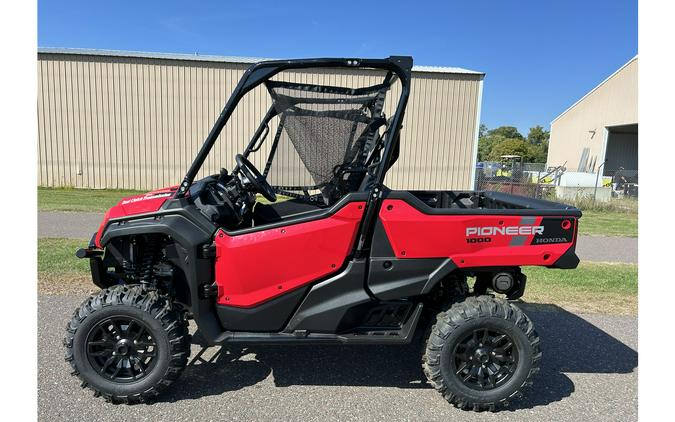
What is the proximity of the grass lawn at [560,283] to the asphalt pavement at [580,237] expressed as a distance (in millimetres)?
716

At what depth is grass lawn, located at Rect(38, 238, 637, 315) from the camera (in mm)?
4785

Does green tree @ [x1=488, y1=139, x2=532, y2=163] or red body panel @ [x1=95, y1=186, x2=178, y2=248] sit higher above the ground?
green tree @ [x1=488, y1=139, x2=532, y2=163]

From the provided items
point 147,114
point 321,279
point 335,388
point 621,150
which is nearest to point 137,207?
point 321,279

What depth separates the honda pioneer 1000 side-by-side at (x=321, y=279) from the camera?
271 cm

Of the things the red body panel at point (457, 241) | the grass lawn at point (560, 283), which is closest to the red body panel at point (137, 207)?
the red body panel at point (457, 241)

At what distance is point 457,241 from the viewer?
2781mm

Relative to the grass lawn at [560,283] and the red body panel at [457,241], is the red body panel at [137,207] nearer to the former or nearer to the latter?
the red body panel at [457,241]

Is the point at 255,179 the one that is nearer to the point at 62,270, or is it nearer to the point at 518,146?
the point at 62,270

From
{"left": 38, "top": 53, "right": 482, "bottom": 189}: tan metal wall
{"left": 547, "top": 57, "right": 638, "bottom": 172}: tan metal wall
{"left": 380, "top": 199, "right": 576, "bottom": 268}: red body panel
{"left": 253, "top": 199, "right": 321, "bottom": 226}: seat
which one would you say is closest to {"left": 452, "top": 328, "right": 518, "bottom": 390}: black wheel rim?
{"left": 380, "top": 199, "right": 576, "bottom": 268}: red body panel

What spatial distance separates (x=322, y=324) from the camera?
2807 millimetres

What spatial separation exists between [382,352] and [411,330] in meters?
0.80

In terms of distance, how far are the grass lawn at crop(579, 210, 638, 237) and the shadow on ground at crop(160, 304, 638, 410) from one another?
6666 millimetres

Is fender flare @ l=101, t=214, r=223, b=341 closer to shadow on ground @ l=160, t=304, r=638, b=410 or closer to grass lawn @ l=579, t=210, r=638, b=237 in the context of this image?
shadow on ground @ l=160, t=304, r=638, b=410

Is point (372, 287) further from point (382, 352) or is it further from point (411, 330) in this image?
point (382, 352)
